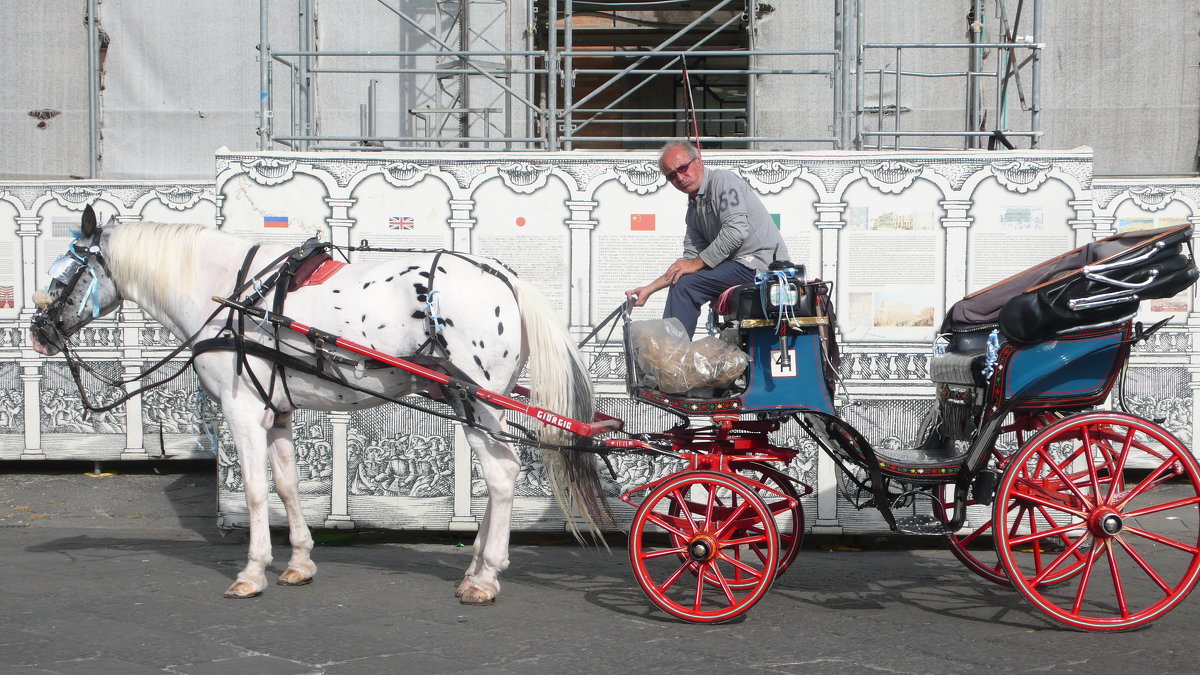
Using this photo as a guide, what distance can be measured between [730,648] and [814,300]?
1.49 meters

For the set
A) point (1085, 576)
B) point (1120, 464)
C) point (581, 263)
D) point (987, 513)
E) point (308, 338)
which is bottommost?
point (987, 513)

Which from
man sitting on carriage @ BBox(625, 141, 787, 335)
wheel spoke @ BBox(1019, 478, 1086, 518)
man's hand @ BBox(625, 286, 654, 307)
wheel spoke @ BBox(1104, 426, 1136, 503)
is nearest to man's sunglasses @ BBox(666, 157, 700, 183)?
man sitting on carriage @ BBox(625, 141, 787, 335)

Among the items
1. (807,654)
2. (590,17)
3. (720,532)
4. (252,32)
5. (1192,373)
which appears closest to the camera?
(807,654)

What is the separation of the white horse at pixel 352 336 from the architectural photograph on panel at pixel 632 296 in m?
0.02

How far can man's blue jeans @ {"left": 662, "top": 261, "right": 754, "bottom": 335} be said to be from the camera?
5387 mm

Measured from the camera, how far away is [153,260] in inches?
221

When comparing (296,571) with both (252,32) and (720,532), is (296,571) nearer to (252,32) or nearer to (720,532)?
(720,532)

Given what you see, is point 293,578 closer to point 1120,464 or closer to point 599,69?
point 1120,464

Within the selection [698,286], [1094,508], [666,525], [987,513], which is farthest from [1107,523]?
[987,513]

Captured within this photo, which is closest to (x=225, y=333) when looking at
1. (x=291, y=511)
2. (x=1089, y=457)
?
(x=291, y=511)

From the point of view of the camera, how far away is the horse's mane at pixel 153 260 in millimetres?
5598

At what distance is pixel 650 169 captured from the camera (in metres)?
6.92

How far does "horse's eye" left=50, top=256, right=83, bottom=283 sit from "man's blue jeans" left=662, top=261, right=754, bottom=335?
2.95m

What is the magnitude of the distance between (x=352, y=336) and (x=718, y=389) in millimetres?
1739
